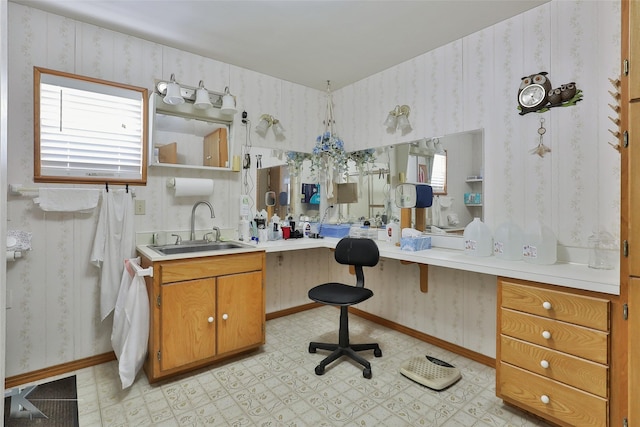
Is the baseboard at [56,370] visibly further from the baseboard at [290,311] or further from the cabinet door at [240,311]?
the baseboard at [290,311]

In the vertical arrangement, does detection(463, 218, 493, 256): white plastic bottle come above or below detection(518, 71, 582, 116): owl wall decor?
below

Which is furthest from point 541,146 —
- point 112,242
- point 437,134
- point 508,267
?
point 112,242

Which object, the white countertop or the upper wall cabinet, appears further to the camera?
the upper wall cabinet

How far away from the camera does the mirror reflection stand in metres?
2.47

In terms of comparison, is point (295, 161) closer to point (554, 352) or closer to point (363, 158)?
point (363, 158)

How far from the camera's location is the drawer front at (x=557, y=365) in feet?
4.82

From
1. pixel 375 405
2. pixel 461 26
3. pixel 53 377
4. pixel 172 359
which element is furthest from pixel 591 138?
pixel 53 377

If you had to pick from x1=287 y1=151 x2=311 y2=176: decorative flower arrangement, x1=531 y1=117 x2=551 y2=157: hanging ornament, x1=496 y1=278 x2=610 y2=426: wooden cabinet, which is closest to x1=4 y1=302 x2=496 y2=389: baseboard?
x1=496 y1=278 x2=610 y2=426: wooden cabinet

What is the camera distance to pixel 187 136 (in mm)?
2750

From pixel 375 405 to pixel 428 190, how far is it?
5.45 ft

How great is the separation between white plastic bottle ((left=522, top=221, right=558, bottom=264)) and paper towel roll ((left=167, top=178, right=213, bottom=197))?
95.4 inches

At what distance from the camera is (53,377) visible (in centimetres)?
221

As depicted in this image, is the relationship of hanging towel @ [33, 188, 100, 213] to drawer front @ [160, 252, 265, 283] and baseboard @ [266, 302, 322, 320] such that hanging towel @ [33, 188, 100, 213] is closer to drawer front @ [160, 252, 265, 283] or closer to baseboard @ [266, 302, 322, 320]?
drawer front @ [160, 252, 265, 283]

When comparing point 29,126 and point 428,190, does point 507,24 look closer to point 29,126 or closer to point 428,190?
point 428,190
